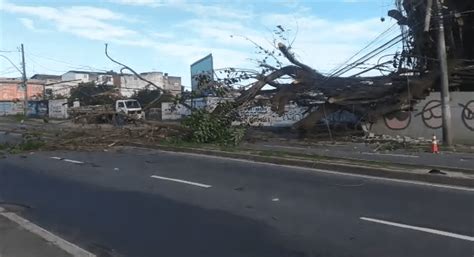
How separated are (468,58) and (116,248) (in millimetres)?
22890

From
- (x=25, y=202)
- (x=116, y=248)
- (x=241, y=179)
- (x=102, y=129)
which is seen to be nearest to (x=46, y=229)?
(x=116, y=248)

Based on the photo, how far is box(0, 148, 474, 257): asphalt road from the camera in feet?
22.1

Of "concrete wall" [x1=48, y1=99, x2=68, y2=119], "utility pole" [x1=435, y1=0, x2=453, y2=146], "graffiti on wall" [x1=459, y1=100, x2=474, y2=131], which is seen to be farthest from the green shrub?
"concrete wall" [x1=48, y1=99, x2=68, y2=119]

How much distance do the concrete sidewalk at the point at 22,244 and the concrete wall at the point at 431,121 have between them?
66.9 feet

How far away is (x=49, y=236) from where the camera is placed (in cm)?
707

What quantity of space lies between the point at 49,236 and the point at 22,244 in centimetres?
46

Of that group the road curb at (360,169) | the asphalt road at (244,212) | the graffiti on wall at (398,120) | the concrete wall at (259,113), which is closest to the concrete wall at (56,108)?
the concrete wall at (259,113)

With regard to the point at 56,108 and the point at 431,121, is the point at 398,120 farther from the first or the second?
the point at 56,108

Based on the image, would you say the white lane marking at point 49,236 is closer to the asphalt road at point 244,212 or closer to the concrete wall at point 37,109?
the asphalt road at point 244,212

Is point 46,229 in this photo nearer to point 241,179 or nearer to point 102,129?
point 241,179

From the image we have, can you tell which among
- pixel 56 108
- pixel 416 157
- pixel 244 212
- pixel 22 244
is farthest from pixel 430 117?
pixel 56 108

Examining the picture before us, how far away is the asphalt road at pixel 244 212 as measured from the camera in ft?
22.1

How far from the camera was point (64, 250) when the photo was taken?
6.33 m

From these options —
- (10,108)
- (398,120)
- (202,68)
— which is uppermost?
(202,68)
